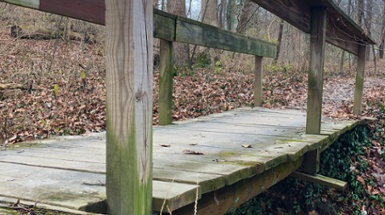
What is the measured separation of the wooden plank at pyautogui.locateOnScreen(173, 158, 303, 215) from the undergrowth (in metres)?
1.59

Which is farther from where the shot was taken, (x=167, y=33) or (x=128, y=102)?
(x=167, y=33)

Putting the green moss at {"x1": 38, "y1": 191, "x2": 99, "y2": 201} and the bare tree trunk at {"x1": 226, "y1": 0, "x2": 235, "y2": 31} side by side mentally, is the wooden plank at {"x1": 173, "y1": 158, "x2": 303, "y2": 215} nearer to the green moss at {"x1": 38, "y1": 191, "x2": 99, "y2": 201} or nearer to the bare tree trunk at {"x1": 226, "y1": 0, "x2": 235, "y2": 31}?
the green moss at {"x1": 38, "y1": 191, "x2": 99, "y2": 201}

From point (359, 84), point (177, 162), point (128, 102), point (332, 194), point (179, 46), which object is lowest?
point (332, 194)

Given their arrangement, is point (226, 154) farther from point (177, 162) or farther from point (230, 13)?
point (230, 13)

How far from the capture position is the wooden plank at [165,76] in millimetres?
4920

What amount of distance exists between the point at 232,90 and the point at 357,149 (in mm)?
4285

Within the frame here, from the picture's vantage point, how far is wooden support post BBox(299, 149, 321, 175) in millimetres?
Answer: 4418

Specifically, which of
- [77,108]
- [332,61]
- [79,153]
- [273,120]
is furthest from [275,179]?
[332,61]

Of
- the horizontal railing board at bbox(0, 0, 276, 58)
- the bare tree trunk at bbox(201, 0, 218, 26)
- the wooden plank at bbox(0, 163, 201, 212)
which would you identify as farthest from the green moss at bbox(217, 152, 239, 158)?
the bare tree trunk at bbox(201, 0, 218, 26)

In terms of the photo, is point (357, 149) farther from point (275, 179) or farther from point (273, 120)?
point (275, 179)

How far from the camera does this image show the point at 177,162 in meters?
3.03

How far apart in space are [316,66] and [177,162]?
88.4 inches

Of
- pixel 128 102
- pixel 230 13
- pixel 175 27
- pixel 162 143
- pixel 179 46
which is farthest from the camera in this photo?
pixel 230 13

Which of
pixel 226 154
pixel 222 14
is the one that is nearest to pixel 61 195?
pixel 226 154
